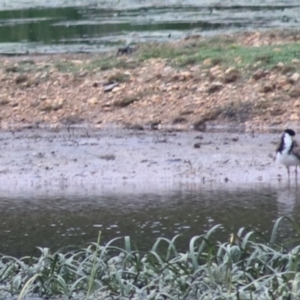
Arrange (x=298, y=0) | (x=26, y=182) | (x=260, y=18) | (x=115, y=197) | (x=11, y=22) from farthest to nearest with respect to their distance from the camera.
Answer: (x=298, y=0) → (x=11, y=22) → (x=260, y=18) → (x=26, y=182) → (x=115, y=197)

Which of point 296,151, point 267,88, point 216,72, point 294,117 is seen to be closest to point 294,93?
point 267,88

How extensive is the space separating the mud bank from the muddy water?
6.13m

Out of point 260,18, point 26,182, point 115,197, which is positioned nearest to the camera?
point 115,197

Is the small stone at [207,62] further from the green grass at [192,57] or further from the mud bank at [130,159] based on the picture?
the mud bank at [130,159]

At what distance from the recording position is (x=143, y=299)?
693 centimetres

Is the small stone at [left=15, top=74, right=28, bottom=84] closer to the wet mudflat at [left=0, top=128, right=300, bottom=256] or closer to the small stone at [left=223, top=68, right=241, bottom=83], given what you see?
the wet mudflat at [left=0, top=128, right=300, bottom=256]

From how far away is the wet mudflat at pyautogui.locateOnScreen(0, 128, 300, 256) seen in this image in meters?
9.65

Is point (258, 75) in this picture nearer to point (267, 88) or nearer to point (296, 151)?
point (267, 88)

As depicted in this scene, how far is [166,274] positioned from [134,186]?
4.49 m

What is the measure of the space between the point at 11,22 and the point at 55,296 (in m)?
19.1

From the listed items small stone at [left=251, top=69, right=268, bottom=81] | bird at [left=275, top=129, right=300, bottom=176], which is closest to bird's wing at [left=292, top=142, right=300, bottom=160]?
bird at [left=275, top=129, right=300, bottom=176]

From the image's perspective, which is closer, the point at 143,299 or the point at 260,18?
the point at 143,299

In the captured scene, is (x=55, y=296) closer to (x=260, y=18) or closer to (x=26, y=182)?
(x=26, y=182)

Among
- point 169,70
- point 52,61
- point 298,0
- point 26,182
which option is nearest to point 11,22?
point 298,0
